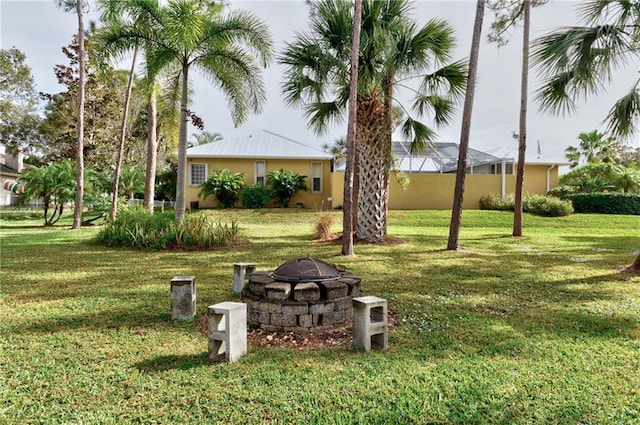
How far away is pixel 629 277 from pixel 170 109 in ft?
39.4

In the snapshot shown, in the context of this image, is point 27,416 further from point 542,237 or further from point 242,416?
point 542,237

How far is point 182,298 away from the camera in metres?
4.44

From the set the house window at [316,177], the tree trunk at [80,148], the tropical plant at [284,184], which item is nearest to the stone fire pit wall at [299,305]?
the tree trunk at [80,148]

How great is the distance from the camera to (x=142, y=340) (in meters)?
3.83

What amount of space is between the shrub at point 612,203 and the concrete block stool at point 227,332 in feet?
66.6

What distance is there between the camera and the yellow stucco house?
67.2 ft

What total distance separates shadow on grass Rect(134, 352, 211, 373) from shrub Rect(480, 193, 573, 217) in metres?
17.8

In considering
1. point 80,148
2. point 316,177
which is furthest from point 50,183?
point 316,177

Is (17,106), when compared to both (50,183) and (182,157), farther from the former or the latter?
(182,157)

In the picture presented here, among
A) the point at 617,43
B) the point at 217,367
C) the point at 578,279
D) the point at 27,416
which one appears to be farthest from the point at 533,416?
the point at 617,43

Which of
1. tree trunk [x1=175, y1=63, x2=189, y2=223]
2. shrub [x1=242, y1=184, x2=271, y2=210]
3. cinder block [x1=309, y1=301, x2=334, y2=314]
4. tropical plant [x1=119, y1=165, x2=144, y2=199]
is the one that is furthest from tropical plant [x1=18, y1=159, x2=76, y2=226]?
cinder block [x1=309, y1=301, x2=334, y2=314]

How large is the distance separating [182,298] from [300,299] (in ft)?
4.48

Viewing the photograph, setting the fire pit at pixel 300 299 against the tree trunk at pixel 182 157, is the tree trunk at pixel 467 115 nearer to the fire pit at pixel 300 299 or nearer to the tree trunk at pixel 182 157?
the fire pit at pixel 300 299

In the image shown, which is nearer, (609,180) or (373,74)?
(373,74)
